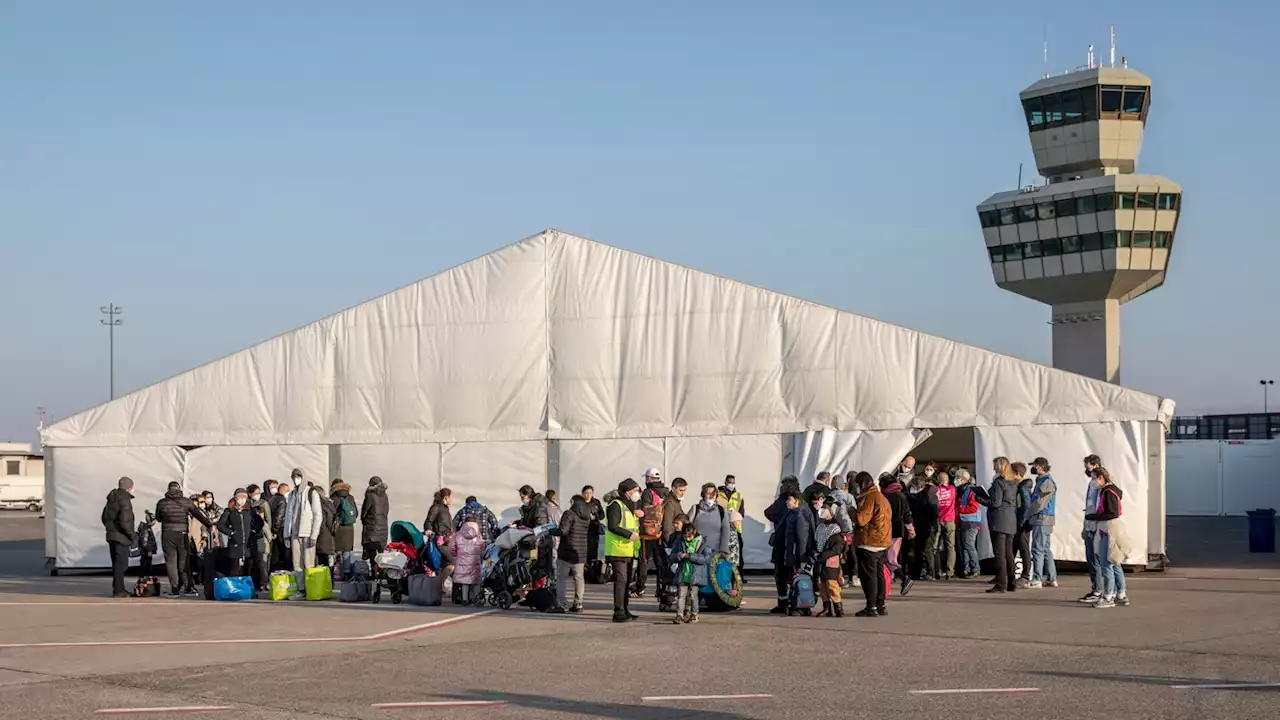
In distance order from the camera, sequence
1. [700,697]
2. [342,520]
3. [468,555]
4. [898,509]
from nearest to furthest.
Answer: [700,697]
[468,555]
[898,509]
[342,520]

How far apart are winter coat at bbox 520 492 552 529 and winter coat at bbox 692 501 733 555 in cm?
243

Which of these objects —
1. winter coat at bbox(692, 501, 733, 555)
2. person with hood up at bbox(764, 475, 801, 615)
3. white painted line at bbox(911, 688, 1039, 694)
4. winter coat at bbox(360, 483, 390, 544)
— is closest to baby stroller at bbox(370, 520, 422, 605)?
winter coat at bbox(360, 483, 390, 544)

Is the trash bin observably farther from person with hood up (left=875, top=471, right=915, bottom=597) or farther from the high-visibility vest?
the high-visibility vest

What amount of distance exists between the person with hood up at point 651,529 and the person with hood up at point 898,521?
280cm

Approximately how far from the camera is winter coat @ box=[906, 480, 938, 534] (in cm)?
1906

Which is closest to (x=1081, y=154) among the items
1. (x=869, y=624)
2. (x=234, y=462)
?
→ (x=234, y=462)

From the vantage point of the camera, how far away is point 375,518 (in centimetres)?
1958

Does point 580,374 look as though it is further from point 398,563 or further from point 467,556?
point 467,556

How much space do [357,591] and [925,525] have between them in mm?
7585

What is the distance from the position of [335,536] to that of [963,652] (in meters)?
10.3

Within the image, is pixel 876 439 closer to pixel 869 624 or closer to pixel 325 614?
pixel 869 624

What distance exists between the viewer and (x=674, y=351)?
22.1 metres

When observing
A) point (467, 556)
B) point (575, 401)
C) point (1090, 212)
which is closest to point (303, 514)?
point (467, 556)

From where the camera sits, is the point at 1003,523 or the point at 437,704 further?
the point at 1003,523
